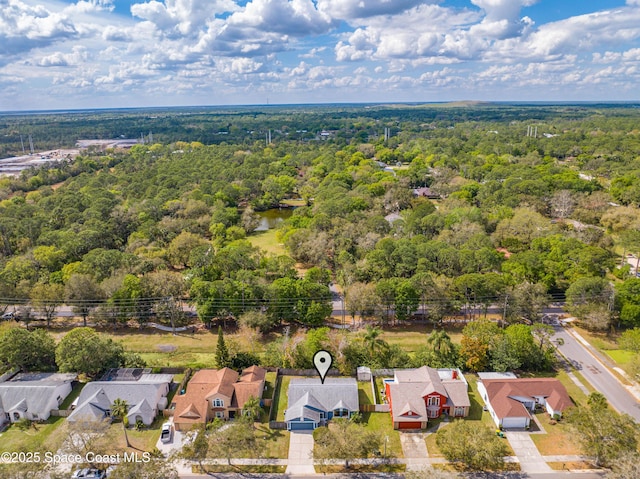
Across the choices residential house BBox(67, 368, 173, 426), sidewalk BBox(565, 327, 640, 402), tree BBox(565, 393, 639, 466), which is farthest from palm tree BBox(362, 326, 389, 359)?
sidewalk BBox(565, 327, 640, 402)

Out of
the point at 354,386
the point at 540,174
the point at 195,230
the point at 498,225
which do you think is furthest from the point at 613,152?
the point at 354,386

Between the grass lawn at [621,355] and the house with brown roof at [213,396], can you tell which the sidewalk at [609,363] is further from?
the house with brown roof at [213,396]

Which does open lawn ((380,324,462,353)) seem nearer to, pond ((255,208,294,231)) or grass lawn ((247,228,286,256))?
grass lawn ((247,228,286,256))

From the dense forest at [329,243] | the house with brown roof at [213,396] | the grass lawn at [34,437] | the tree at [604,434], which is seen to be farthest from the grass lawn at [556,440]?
the grass lawn at [34,437]

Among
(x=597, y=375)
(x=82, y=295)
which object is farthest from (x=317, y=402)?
(x=82, y=295)

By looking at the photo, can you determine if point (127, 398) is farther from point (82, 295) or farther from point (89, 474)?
point (82, 295)
